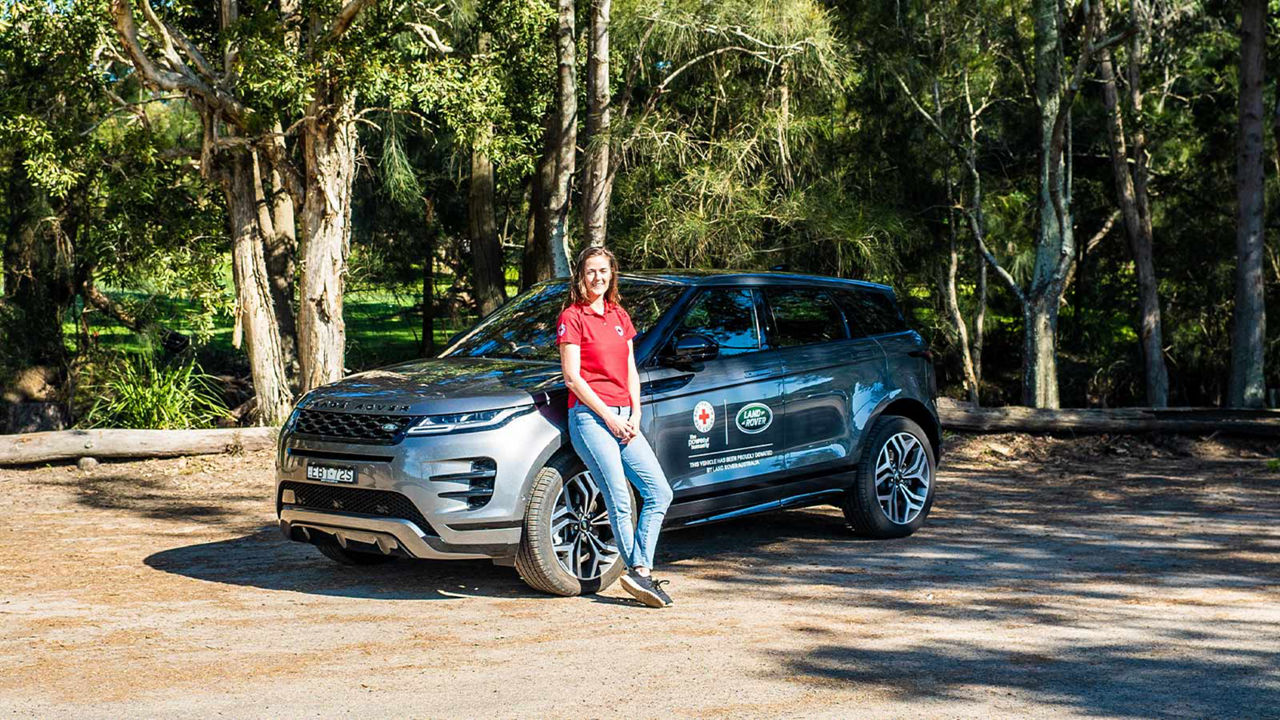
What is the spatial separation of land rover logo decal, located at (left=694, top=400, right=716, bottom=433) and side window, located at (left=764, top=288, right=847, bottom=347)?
0.85 metres

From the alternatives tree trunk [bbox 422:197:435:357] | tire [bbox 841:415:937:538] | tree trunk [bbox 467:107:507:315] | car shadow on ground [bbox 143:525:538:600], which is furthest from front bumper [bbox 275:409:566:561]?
tree trunk [bbox 422:197:435:357]

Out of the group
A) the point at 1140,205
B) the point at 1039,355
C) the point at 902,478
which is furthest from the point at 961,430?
the point at 1140,205

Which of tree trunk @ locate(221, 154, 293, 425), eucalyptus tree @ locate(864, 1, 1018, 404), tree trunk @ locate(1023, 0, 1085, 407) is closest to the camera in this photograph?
tree trunk @ locate(221, 154, 293, 425)

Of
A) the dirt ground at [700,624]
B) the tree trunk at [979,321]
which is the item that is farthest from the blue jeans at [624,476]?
the tree trunk at [979,321]

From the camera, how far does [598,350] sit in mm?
7160

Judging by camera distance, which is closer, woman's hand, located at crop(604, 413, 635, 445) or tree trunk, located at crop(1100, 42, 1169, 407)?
woman's hand, located at crop(604, 413, 635, 445)

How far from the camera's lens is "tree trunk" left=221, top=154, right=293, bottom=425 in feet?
55.6

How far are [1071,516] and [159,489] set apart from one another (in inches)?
316

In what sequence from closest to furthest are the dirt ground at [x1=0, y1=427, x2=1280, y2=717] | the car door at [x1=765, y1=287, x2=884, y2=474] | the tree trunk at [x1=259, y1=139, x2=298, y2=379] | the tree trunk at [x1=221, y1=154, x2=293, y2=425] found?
the dirt ground at [x1=0, y1=427, x2=1280, y2=717], the car door at [x1=765, y1=287, x2=884, y2=474], the tree trunk at [x1=221, y1=154, x2=293, y2=425], the tree trunk at [x1=259, y1=139, x2=298, y2=379]

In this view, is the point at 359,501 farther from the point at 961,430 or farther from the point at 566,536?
the point at 961,430

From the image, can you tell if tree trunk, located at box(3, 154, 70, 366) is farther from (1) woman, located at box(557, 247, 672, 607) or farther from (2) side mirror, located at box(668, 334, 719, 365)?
(1) woman, located at box(557, 247, 672, 607)

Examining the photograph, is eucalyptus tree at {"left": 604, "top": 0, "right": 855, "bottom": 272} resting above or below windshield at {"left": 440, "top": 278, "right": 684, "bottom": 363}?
above

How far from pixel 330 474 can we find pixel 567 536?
4.34 feet

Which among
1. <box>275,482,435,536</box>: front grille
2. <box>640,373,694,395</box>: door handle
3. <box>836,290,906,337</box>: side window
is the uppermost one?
<box>836,290,906,337</box>: side window
